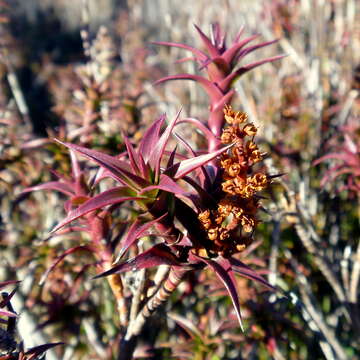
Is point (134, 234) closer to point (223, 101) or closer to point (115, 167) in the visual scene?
point (115, 167)

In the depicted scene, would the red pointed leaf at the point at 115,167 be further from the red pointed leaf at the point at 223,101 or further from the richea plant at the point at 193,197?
the red pointed leaf at the point at 223,101

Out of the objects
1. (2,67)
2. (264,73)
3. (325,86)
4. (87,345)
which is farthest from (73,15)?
(87,345)

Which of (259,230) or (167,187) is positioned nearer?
(167,187)

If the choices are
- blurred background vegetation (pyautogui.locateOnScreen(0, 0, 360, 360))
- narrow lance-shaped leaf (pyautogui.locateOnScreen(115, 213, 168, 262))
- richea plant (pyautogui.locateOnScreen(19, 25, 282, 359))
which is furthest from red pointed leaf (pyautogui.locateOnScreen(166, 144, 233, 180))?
blurred background vegetation (pyautogui.locateOnScreen(0, 0, 360, 360))

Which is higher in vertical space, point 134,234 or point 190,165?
point 190,165

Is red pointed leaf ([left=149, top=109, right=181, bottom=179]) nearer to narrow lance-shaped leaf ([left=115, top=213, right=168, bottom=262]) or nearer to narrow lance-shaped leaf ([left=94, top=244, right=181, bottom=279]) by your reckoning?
narrow lance-shaped leaf ([left=115, top=213, right=168, bottom=262])

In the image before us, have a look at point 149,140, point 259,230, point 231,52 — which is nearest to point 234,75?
point 231,52
